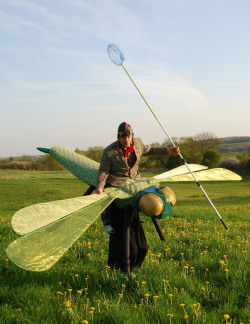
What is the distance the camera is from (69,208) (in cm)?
377

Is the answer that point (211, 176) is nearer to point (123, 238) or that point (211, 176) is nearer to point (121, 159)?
point (121, 159)

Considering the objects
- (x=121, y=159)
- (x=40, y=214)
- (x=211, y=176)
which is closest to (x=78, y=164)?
(x=121, y=159)

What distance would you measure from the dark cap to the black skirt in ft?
3.80

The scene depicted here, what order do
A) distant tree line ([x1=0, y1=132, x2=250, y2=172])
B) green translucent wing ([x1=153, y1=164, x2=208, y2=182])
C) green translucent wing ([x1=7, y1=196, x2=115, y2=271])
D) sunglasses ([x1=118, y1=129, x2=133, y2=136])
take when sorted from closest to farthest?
green translucent wing ([x1=7, y1=196, x2=115, y2=271]) < sunglasses ([x1=118, y1=129, x2=133, y2=136]) < green translucent wing ([x1=153, y1=164, x2=208, y2=182]) < distant tree line ([x1=0, y1=132, x2=250, y2=172])

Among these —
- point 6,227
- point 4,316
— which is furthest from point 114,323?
point 6,227

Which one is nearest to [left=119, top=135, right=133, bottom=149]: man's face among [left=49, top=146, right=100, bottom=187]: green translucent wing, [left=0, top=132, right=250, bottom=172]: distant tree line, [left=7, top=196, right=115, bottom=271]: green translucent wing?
[left=49, top=146, right=100, bottom=187]: green translucent wing

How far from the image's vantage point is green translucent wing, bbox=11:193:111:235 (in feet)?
10.7

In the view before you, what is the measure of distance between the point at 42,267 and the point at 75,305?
0.85 meters

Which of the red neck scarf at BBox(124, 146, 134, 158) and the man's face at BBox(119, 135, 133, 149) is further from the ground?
the man's face at BBox(119, 135, 133, 149)

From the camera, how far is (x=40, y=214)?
11.4 ft

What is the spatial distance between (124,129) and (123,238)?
1.68 m

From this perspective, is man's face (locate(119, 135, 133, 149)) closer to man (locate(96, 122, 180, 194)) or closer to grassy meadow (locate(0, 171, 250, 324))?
man (locate(96, 122, 180, 194))

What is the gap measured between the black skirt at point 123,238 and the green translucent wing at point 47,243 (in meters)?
1.21

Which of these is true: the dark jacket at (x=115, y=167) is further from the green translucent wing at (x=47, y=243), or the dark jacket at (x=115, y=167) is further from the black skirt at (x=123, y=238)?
the green translucent wing at (x=47, y=243)
